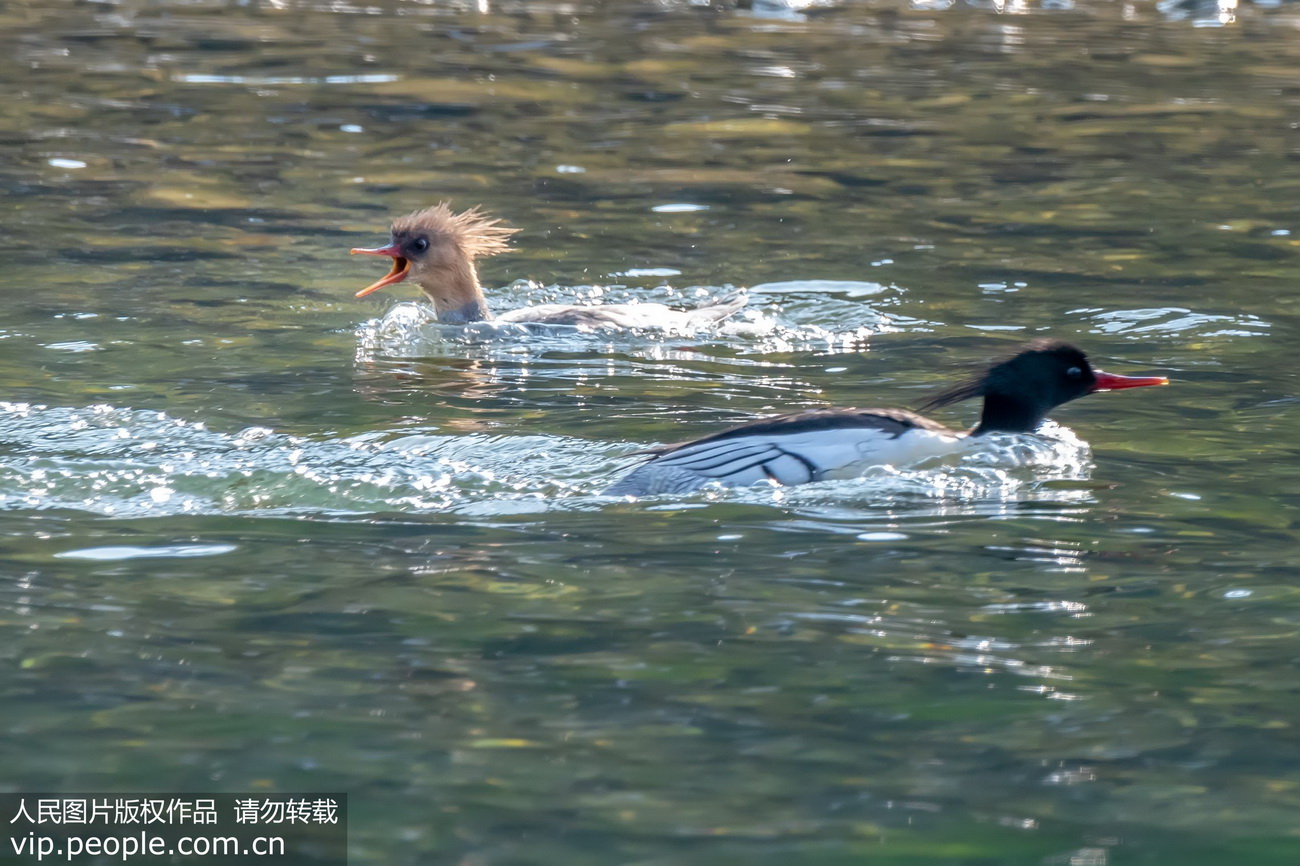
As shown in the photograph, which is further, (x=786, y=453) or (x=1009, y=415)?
(x=1009, y=415)

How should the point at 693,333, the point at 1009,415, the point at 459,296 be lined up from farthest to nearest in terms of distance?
the point at 459,296
the point at 693,333
the point at 1009,415

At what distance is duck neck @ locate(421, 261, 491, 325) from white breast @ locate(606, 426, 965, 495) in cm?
445

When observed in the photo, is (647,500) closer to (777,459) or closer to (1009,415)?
(777,459)

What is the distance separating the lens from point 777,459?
7.18m

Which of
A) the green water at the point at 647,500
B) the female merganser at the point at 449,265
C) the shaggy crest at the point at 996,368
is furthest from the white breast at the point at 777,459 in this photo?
the female merganser at the point at 449,265

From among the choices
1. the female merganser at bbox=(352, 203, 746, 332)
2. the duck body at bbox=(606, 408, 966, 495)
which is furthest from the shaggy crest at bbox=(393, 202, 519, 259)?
the duck body at bbox=(606, 408, 966, 495)

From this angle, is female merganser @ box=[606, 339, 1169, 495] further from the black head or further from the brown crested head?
the brown crested head

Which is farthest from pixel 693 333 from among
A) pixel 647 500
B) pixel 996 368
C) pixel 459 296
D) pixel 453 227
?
pixel 647 500

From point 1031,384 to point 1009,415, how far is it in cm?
16

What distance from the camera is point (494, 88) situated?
60.4ft

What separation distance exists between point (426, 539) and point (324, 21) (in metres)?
17.0

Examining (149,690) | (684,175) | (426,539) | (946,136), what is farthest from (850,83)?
(149,690)

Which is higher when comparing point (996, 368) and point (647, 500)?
point (996, 368)

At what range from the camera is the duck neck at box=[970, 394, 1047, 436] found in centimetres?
776
